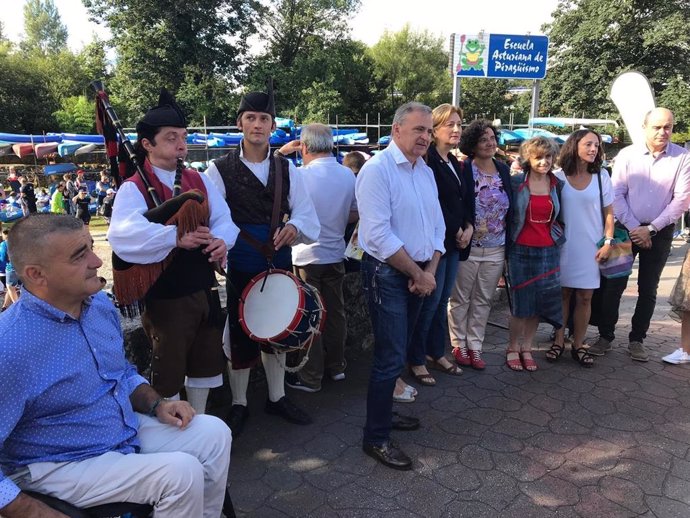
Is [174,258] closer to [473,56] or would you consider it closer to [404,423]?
[404,423]

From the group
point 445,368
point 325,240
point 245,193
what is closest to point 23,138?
point 325,240

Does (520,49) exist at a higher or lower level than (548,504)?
higher

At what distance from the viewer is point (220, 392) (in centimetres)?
358

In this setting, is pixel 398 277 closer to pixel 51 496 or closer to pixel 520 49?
pixel 51 496

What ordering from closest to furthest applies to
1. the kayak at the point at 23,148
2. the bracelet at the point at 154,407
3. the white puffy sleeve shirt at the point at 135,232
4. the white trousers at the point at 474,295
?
the bracelet at the point at 154,407
the white puffy sleeve shirt at the point at 135,232
the white trousers at the point at 474,295
the kayak at the point at 23,148

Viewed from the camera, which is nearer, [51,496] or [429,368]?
[51,496]

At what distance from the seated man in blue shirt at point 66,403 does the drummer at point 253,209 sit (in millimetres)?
1184

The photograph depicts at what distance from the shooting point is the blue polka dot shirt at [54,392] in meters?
1.67

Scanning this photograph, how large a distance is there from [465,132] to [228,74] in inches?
1192

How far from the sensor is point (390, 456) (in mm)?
2887

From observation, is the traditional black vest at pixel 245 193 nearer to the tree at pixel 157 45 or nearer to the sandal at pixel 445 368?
the sandal at pixel 445 368

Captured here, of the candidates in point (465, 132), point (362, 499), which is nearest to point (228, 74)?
point (465, 132)

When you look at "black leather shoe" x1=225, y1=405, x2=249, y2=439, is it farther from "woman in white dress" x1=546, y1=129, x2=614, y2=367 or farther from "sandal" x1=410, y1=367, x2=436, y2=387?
"woman in white dress" x1=546, y1=129, x2=614, y2=367

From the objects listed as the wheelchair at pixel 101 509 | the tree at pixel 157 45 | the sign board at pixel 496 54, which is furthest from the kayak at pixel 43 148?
the wheelchair at pixel 101 509
